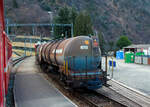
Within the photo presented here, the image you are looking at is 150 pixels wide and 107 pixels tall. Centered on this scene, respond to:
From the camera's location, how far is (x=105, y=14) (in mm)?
96062

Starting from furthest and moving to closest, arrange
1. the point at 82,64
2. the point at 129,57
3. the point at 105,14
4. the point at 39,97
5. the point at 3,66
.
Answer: the point at 105,14
the point at 129,57
the point at 82,64
the point at 39,97
the point at 3,66

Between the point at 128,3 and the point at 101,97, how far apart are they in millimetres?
109147

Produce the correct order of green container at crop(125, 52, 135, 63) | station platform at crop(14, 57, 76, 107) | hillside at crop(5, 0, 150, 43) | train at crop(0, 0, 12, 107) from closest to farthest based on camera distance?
train at crop(0, 0, 12, 107) → station platform at crop(14, 57, 76, 107) → green container at crop(125, 52, 135, 63) → hillside at crop(5, 0, 150, 43)

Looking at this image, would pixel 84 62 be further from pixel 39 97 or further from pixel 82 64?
pixel 39 97

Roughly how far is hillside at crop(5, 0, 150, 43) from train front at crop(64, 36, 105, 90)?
73.5 metres

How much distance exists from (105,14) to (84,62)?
3594 inches

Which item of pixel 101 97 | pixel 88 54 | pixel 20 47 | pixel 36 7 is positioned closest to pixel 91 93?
pixel 101 97

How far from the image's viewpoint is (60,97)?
27.4 feet

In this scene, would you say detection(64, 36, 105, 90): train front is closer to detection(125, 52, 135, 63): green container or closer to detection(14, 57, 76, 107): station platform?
detection(14, 57, 76, 107): station platform

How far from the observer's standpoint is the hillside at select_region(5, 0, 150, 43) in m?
86.5

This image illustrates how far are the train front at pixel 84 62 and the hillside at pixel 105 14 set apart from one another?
2894 inches

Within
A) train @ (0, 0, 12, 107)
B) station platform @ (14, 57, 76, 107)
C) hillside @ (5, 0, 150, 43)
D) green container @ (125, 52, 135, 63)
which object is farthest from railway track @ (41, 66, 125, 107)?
hillside @ (5, 0, 150, 43)

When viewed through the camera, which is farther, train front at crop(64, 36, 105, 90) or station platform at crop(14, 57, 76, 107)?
train front at crop(64, 36, 105, 90)

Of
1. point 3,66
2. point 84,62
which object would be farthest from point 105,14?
point 3,66
